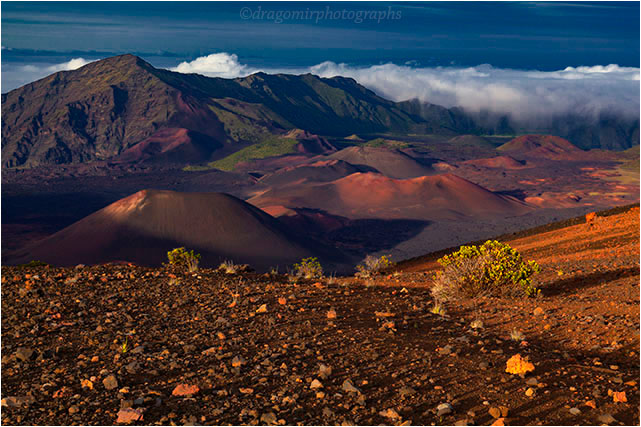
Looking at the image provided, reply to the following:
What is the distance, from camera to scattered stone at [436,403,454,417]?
6507 millimetres

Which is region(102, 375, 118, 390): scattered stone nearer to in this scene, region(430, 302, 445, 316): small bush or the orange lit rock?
the orange lit rock

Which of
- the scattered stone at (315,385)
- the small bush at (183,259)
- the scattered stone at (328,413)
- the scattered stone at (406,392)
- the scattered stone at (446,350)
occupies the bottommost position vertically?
the small bush at (183,259)

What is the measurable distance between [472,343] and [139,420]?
486cm

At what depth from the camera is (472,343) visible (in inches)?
357

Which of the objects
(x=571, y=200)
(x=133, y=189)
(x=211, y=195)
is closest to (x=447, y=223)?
(x=571, y=200)

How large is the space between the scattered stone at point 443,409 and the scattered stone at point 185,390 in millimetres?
2703

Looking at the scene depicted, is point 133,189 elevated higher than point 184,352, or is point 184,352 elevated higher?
point 184,352

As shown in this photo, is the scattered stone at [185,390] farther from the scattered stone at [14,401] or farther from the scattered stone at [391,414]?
the scattered stone at [391,414]

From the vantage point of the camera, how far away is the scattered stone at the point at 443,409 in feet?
21.3

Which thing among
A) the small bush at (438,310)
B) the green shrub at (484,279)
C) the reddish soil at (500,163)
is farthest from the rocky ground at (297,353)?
the reddish soil at (500,163)

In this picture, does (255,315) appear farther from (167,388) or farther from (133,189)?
(133,189)

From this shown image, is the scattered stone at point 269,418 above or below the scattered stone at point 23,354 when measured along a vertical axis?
below

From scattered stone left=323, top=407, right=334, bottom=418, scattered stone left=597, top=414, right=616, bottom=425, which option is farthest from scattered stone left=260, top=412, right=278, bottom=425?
scattered stone left=597, top=414, right=616, bottom=425

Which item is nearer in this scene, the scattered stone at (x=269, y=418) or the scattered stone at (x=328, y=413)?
the scattered stone at (x=269, y=418)
